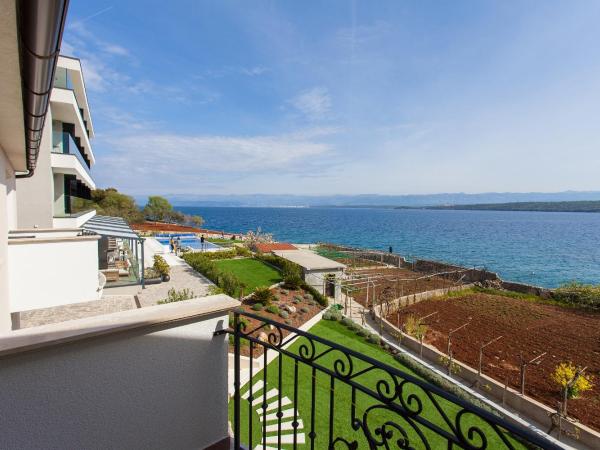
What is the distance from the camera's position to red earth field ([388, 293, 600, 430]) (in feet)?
36.2

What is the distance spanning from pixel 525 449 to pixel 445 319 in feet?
33.6

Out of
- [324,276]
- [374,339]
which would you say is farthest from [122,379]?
[324,276]

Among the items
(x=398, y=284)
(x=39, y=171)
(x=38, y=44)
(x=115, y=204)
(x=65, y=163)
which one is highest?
(x=65, y=163)

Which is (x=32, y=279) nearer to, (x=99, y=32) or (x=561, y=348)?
(x=99, y=32)

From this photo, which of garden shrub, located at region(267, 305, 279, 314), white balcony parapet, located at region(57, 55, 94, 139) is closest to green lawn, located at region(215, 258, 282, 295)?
garden shrub, located at region(267, 305, 279, 314)

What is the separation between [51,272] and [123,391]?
6283 millimetres

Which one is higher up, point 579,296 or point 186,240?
point 186,240

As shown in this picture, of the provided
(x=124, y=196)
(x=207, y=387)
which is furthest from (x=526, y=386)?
(x=124, y=196)

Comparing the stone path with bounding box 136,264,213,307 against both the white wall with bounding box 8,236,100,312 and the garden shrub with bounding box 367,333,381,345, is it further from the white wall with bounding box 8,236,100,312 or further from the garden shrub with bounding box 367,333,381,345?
the garden shrub with bounding box 367,333,381,345

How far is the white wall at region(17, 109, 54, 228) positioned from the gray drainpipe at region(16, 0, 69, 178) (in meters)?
12.3

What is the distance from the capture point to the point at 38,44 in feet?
6.62

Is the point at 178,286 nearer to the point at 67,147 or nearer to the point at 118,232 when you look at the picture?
the point at 118,232

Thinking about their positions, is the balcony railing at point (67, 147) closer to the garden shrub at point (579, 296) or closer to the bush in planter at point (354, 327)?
the bush in planter at point (354, 327)

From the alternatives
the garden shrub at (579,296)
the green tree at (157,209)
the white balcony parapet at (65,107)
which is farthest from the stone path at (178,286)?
the green tree at (157,209)
